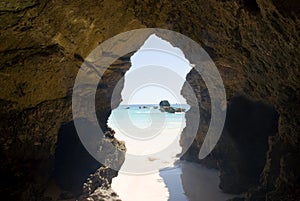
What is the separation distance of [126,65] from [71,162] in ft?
13.5

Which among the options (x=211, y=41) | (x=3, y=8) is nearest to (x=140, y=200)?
(x=211, y=41)

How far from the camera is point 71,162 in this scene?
28.6 ft

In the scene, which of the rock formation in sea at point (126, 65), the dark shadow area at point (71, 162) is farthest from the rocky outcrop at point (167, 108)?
the rock formation in sea at point (126, 65)

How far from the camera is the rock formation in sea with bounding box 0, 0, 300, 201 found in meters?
4.42

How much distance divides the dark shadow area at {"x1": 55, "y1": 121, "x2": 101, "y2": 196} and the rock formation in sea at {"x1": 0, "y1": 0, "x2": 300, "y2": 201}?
0.04m

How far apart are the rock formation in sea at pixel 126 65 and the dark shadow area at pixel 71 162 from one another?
0.04 metres

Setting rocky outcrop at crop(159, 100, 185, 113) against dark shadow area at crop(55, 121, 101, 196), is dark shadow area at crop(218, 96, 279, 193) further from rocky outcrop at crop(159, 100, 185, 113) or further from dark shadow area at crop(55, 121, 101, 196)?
rocky outcrop at crop(159, 100, 185, 113)

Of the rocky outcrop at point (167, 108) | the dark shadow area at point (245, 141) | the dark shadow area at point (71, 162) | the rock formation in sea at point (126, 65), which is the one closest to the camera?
→ the rock formation in sea at point (126, 65)

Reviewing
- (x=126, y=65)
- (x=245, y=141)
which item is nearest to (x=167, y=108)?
(x=126, y=65)

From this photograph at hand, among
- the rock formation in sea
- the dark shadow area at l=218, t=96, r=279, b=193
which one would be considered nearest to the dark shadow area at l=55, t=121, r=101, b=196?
the rock formation in sea

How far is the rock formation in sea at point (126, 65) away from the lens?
14.5 feet

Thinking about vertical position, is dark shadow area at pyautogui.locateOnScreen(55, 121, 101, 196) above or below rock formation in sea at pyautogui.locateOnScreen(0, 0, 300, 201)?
below

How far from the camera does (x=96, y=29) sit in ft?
19.5

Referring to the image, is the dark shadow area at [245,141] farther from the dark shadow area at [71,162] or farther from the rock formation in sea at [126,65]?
the dark shadow area at [71,162]
